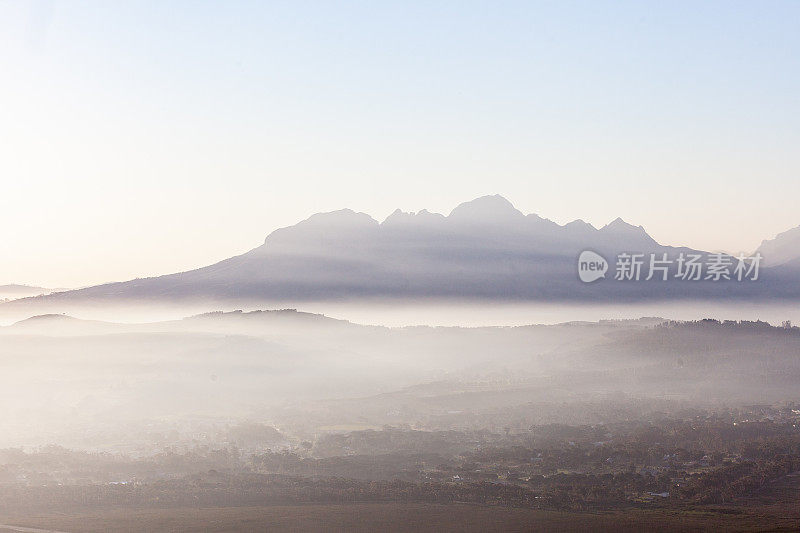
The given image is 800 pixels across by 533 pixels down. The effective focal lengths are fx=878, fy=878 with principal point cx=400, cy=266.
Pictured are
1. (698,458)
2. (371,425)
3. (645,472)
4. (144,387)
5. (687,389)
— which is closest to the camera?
(645,472)

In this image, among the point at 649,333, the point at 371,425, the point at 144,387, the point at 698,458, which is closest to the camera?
the point at 698,458

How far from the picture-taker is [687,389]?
145875 millimetres

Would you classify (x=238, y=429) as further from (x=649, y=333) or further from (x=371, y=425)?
(x=649, y=333)

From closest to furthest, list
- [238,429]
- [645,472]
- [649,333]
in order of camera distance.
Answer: [645,472], [238,429], [649,333]

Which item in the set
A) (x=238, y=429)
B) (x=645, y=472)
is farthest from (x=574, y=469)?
(x=238, y=429)

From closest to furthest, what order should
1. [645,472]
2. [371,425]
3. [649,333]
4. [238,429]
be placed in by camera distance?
[645,472], [238,429], [371,425], [649,333]

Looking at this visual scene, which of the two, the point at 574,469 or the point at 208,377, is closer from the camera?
the point at 574,469

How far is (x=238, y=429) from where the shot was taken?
295ft

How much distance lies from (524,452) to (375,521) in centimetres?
3105

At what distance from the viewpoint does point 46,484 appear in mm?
58125

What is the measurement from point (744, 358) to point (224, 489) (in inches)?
5204

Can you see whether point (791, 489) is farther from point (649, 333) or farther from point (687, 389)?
point (649, 333)

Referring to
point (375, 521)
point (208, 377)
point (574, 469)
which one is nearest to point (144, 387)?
point (208, 377)

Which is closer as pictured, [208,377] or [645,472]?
[645,472]
